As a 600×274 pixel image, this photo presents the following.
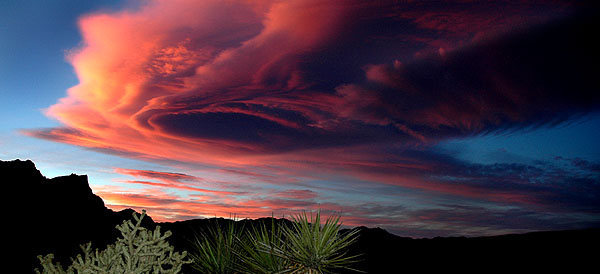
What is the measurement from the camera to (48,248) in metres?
14.4

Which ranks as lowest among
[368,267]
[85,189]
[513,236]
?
[368,267]

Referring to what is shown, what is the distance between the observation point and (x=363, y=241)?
639 inches

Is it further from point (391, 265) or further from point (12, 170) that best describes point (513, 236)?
point (12, 170)

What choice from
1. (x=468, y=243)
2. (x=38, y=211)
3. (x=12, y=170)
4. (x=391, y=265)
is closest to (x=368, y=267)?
(x=391, y=265)

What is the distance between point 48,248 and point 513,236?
14233mm

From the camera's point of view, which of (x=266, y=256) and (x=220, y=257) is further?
(x=220, y=257)

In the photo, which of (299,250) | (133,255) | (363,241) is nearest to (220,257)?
(299,250)

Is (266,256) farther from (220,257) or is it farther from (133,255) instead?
(133,255)

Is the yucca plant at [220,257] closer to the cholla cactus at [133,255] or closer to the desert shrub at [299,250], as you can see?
the desert shrub at [299,250]

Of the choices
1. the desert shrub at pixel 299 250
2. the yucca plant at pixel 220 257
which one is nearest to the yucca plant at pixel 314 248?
the desert shrub at pixel 299 250

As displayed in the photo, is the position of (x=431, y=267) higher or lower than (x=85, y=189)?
lower

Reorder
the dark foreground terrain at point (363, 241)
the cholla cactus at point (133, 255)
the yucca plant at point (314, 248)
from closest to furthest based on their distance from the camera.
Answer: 1. the cholla cactus at point (133, 255)
2. the yucca plant at point (314, 248)
3. the dark foreground terrain at point (363, 241)

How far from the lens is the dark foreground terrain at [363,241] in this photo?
1083 centimetres

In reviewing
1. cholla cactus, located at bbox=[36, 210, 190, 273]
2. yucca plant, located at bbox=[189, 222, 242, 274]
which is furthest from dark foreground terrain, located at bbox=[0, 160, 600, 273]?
cholla cactus, located at bbox=[36, 210, 190, 273]
